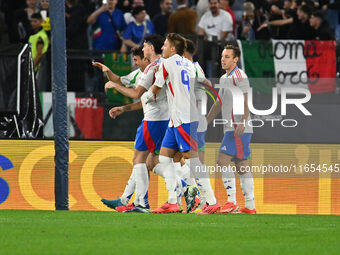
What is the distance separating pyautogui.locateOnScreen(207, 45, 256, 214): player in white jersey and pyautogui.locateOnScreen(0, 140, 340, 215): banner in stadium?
0.42 meters

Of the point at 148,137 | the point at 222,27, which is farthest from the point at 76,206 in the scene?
the point at 222,27

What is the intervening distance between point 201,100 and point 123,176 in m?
1.65

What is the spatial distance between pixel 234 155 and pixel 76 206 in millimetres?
2315

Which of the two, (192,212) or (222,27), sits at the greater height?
(222,27)

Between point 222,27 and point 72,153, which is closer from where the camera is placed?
point 72,153

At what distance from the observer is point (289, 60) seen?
53.3ft

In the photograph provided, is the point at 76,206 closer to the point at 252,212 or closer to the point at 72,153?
the point at 72,153

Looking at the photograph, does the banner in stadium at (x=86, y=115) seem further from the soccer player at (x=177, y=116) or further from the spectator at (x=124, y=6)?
the soccer player at (x=177, y=116)

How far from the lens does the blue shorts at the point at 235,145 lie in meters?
12.3

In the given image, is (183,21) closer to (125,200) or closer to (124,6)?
(124,6)

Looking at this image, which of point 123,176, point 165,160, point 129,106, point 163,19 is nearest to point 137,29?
point 163,19

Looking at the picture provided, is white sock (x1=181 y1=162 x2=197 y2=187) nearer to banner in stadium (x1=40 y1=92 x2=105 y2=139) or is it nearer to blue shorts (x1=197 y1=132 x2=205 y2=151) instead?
blue shorts (x1=197 y1=132 x2=205 y2=151)

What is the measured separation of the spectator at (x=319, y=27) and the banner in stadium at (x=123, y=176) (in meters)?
4.89

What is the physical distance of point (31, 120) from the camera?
15.1 m
